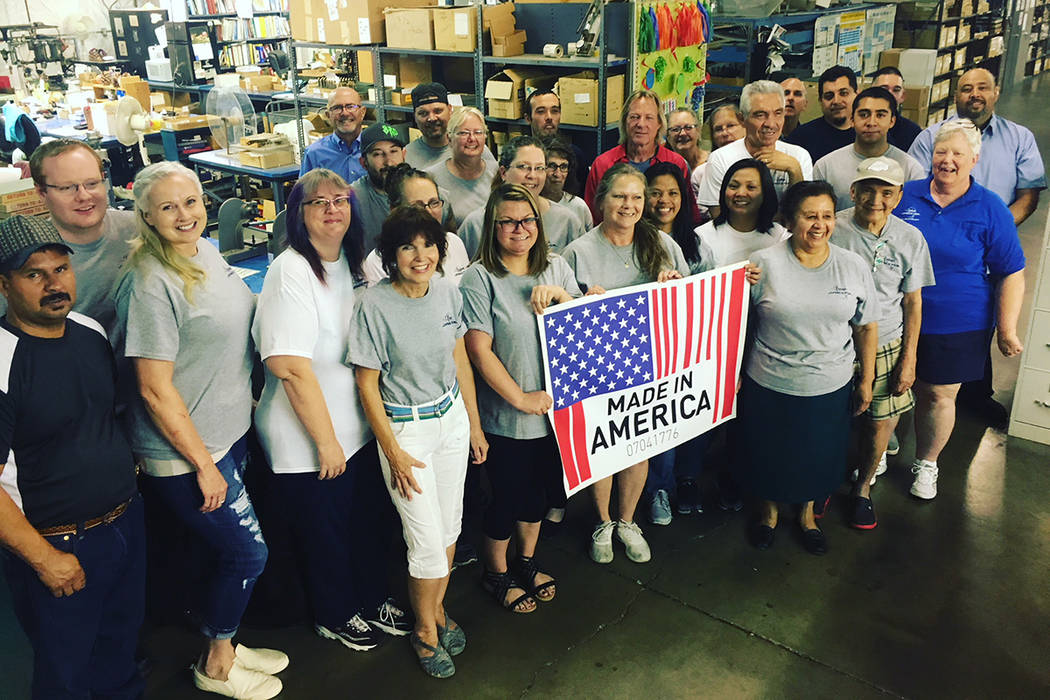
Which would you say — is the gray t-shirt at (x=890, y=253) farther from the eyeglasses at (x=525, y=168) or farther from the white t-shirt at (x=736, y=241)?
the eyeglasses at (x=525, y=168)

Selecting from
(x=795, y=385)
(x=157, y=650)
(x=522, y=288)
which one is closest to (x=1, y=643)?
(x=157, y=650)

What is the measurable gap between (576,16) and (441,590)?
4956 mm

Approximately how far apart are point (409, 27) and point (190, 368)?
5252mm

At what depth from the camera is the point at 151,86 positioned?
10656 mm

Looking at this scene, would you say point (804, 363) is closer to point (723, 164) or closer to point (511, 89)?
point (723, 164)

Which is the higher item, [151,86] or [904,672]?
[151,86]

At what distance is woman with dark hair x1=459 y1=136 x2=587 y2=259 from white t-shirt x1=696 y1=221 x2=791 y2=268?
574 millimetres

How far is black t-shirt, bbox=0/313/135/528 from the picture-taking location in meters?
1.88

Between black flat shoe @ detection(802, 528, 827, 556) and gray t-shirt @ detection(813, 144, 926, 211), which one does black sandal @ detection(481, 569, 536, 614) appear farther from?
gray t-shirt @ detection(813, 144, 926, 211)

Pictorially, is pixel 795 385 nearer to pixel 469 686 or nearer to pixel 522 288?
pixel 522 288

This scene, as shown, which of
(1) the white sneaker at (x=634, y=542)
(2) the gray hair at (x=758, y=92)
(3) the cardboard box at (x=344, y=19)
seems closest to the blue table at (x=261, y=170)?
(3) the cardboard box at (x=344, y=19)

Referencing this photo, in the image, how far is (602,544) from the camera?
3.39 m

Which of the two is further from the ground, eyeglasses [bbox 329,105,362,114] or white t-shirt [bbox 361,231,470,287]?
eyeglasses [bbox 329,105,362,114]

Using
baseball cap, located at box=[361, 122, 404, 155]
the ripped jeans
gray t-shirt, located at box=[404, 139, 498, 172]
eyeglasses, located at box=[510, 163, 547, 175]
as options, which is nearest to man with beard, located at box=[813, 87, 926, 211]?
eyeglasses, located at box=[510, 163, 547, 175]
